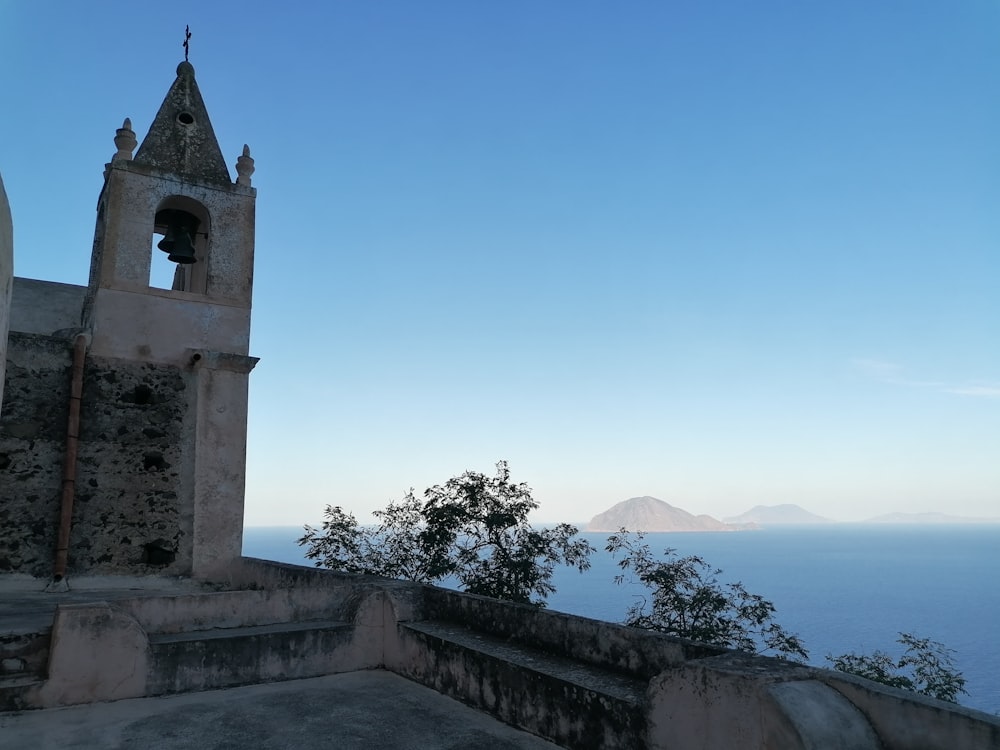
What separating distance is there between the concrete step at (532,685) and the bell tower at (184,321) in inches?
177

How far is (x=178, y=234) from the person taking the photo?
34.0ft

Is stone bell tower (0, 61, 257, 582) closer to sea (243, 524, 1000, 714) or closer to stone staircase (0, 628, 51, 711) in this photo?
stone staircase (0, 628, 51, 711)

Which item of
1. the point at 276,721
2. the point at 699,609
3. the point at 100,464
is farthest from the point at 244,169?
the point at 699,609

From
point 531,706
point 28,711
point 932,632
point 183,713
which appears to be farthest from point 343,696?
point 932,632

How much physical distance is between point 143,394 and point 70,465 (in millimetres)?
1326

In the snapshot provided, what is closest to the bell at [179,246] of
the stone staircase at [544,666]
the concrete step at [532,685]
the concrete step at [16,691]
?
the concrete step at [16,691]

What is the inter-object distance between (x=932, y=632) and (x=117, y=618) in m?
82.3

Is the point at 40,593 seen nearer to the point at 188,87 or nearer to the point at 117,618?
the point at 117,618

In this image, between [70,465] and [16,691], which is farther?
[70,465]

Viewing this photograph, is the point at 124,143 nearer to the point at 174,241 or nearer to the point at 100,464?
the point at 174,241

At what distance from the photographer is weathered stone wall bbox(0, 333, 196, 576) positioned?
841 cm

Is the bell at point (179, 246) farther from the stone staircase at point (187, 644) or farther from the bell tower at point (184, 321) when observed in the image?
the stone staircase at point (187, 644)

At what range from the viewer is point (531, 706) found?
457 centimetres

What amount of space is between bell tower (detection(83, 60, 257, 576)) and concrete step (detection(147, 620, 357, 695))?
3198mm
